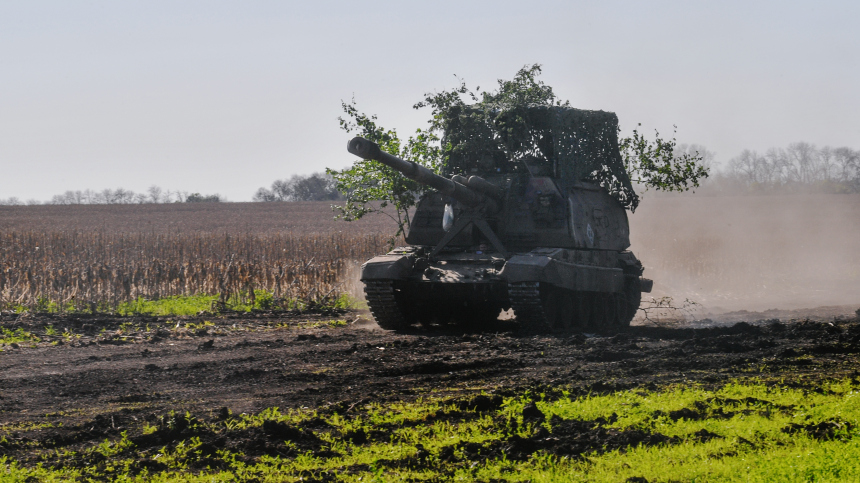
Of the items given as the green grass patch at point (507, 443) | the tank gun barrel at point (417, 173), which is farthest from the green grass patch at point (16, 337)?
the green grass patch at point (507, 443)

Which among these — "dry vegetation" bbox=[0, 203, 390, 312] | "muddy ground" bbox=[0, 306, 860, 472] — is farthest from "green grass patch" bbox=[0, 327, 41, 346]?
"dry vegetation" bbox=[0, 203, 390, 312]

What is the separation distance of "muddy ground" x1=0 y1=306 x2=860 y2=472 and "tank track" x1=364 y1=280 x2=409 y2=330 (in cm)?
22

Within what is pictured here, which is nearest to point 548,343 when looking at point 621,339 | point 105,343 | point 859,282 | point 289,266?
point 621,339

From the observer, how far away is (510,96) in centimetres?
1627

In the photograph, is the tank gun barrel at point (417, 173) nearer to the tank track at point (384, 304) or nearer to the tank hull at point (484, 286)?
the tank hull at point (484, 286)

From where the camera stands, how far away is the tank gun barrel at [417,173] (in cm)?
1046

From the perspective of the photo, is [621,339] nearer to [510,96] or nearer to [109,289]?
[510,96]

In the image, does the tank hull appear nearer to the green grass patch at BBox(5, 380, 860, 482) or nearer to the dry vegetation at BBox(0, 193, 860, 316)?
the dry vegetation at BBox(0, 193, 860, 316)

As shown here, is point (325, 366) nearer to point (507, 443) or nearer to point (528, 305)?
point (528, 305)

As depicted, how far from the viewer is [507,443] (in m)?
5.73

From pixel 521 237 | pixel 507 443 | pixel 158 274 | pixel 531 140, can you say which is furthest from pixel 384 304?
pixel 507 443

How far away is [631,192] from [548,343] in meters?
6.05

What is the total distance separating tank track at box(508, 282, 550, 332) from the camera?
12.1 metres

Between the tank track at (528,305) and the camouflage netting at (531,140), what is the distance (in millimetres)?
2831
